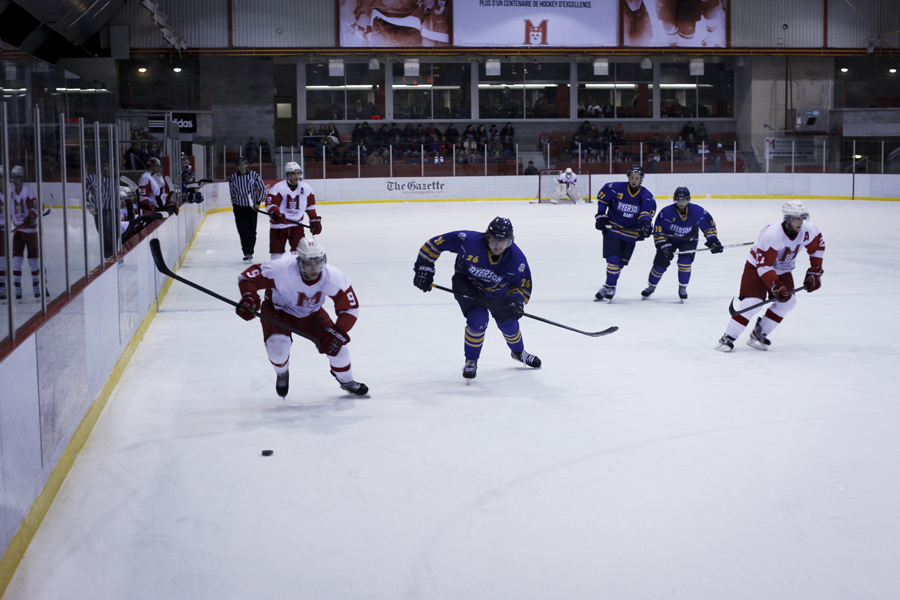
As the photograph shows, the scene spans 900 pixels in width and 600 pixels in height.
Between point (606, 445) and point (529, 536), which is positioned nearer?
point (529, 536)

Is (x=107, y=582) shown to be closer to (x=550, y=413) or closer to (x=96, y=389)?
(x=96, y=389)

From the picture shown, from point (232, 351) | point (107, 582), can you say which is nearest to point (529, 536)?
point (107, 582)

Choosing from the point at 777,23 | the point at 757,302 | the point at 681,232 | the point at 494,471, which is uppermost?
the point at 777,23

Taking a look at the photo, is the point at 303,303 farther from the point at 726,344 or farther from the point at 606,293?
the point at 606,293

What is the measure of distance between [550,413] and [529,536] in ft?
5.29

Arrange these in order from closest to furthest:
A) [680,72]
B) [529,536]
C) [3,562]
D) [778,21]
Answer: [3,562] → [529,536] → [778,21] → [680,72]

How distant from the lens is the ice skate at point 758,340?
6324mm

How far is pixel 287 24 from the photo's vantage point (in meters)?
25.0

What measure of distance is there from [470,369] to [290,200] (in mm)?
5155

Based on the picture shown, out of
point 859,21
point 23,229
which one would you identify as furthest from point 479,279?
point 859,21


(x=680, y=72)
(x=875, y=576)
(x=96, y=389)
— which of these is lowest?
(x=875, y=576)

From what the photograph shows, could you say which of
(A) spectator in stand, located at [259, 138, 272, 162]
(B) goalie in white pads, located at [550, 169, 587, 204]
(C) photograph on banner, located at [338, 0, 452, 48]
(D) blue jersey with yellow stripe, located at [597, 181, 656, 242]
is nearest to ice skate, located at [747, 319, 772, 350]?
(D) blue jersey with yellow stripe, located at [597, 181, 656, 242]

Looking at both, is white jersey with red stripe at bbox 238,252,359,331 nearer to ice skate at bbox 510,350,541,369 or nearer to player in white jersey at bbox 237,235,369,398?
player in white jersey at bbox 237,235,369,398

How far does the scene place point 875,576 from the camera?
114 inches
